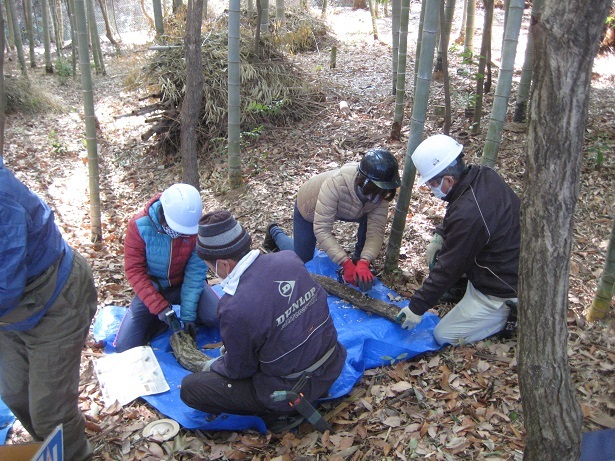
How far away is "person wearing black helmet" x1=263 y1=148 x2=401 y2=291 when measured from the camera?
156 inches

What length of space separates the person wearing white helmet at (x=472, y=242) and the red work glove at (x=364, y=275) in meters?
0.55

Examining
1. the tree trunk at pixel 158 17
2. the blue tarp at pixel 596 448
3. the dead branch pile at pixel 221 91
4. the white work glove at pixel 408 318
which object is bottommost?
the white work glove at pixel 408 318

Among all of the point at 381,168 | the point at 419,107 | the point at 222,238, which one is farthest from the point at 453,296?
the point at 222,238

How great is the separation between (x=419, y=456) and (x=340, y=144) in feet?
17.5

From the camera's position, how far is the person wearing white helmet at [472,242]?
→ 11.2 ft

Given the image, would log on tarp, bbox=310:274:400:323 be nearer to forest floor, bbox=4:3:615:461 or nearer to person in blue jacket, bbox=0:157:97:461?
forest floor, bbox=4:3:615:461

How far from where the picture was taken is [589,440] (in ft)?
7.47

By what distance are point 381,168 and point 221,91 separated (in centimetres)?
501

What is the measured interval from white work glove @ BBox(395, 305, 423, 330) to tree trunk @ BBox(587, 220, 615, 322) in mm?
1246

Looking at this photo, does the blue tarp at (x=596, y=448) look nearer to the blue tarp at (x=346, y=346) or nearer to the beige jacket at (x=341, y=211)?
the blue tarp at (x=346, y=346)

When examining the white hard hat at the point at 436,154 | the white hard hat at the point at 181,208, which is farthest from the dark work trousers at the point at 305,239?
the white hard hat at the point at 181,208

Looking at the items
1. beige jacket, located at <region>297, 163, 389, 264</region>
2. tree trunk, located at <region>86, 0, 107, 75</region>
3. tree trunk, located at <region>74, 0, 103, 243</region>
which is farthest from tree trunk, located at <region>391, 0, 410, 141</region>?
tree trunk, located at <region>86, 0, 107, 75</region>

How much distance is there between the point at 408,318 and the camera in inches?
149

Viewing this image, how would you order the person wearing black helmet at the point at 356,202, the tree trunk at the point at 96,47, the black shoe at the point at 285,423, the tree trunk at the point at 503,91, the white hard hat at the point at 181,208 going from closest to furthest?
the black shoe at the point at 285,423, the white hard hat at the point at 181,208, the person wearing black helmet at the point at 356,202, the tree trunk at the point at 503,91, the tree trunk at the point at 96,47
